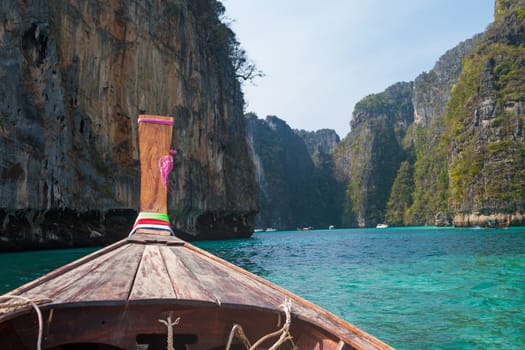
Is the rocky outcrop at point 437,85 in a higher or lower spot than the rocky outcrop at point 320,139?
higher

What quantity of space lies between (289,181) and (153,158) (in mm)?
123452

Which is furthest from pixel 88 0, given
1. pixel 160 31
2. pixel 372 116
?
pixel 372 116

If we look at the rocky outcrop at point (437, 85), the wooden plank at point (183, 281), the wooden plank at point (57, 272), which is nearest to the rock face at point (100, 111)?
the wooden plank at point (57, 272)

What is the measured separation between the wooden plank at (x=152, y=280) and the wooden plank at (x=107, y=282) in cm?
4

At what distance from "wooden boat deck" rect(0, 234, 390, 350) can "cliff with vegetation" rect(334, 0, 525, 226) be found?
60.2 m

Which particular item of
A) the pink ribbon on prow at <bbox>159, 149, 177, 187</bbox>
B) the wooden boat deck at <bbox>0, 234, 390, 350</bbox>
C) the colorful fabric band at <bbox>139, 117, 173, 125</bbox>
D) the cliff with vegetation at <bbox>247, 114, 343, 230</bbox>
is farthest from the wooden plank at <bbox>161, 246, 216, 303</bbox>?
the cliff with vegetation at <bbox>247, 114, 343, 230</bbox>

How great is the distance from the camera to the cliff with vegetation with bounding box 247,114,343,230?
379ft

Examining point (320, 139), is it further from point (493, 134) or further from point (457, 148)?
point (493, 134)

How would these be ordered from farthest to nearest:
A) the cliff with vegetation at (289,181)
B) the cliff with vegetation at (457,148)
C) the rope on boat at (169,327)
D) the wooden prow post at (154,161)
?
the cliff with vegetation at (289,181) → the cliff with vegetation at (457,148) → the wooden prow post at (154,161) → the rope on boat at (169,327)

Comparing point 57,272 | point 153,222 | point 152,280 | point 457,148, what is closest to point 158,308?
point 152,280

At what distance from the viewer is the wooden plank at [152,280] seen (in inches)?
79.8

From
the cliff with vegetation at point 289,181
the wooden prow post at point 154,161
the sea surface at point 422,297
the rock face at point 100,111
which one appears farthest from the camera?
the cliff with vegetation at point 289,181

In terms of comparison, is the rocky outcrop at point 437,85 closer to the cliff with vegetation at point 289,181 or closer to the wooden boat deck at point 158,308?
the cliff with vegetation at point 289,181

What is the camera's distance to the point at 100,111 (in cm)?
2341
